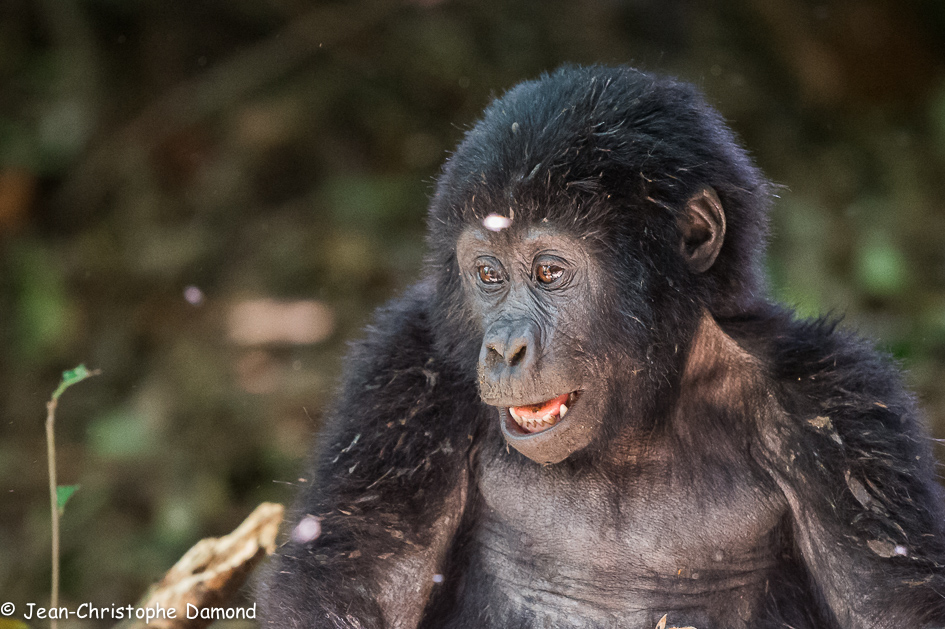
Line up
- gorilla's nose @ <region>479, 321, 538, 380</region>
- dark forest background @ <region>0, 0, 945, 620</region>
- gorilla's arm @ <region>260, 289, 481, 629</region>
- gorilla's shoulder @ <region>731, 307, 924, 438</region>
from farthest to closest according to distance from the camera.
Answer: dark forest background @ <region>0, 0, 945, 620</region> → gorilla's arm @ <region>260, 289, 481, 629</region> → gorilla's shoulder @ <region>731, 307, 924, 438</region> → gorilla's nose @ <region>479, 321, 538, 380</region>

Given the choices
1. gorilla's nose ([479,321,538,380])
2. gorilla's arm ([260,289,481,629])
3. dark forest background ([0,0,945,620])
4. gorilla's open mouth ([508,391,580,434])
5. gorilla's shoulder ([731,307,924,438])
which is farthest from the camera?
dark forest background ([0,0,945,620])

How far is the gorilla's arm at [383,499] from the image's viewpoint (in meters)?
3.03

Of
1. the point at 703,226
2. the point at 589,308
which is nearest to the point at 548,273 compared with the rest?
the point at 589,308

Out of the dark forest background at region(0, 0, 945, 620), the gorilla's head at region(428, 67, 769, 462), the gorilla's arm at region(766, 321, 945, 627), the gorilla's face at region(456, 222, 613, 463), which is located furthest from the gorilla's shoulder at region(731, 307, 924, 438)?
the dark forest background at region(0, 0, 945, 620)

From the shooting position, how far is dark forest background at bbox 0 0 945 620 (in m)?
6.12

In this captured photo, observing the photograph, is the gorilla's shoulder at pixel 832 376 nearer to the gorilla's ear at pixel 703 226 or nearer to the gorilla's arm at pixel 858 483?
the gorilla's arm at pixel 858 483

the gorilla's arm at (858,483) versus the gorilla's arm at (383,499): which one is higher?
the gorilla's arm at (858,483)

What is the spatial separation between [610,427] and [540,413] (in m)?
0.26

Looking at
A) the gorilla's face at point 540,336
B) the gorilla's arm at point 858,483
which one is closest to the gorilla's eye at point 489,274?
the gorilla's face at point 540,336

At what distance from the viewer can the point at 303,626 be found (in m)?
2.96

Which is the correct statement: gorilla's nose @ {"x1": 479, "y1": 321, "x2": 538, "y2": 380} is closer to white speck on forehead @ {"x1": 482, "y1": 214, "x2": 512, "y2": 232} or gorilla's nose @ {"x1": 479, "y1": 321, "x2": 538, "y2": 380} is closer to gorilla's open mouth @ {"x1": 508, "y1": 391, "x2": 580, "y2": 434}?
gorilla's open mouth @ {"x1": 508, "y1": 391, "x2": 580, "y2": 434}

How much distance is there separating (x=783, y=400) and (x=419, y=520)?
47.4 inches

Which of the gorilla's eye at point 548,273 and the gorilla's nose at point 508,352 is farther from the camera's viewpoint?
the gorilla's eye at point 548,273

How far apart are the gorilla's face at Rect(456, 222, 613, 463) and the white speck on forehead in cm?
1
